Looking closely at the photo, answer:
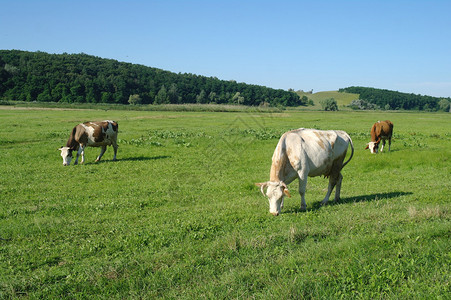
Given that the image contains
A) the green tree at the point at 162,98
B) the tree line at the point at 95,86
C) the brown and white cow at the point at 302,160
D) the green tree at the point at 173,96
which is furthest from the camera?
the green tree at the point at 173,96

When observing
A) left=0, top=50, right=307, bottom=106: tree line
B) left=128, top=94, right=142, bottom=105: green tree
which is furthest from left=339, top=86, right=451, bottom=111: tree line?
left=128, top=94, right=142, bottom=105: green tree

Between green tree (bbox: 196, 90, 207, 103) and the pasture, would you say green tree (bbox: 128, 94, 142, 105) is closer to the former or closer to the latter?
green tree (bbox: 196, 90, 207, 103)

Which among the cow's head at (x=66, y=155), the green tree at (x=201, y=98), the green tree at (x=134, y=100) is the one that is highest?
the green tree at (x=201, y=98)

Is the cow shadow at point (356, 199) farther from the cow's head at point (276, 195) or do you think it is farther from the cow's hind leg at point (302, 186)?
the cow's head at point (276, 195)

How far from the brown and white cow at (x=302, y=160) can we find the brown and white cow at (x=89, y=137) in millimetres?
13764

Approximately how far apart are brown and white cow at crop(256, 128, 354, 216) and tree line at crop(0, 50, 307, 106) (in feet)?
242

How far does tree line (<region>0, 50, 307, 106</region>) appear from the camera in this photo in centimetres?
9819

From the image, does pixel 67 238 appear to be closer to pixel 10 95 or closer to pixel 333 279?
pixel 333 279

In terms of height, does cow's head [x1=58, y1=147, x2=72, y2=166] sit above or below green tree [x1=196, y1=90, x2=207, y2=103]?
below

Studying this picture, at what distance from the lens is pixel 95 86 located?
107m

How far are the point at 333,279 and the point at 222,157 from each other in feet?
59.0

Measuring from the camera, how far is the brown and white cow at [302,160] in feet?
30.6

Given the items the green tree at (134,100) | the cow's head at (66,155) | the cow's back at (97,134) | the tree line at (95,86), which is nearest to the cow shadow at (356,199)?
the cow's head at (66,155)

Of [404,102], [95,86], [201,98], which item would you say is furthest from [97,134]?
[404,102]
